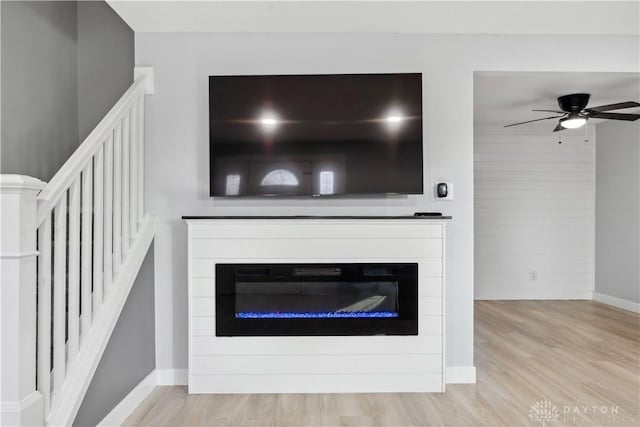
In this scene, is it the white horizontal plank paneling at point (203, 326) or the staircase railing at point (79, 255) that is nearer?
the staircase railing at point (79, 255)

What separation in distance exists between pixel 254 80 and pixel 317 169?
708mm

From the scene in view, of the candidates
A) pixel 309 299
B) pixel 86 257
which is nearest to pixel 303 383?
pixel 309 299

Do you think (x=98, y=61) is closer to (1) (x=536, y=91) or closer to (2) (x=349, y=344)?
(2) (x=349, y=344)

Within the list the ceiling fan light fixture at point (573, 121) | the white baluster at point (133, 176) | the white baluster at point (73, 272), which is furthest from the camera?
the ceiling fan light fixture at point (573, 121)

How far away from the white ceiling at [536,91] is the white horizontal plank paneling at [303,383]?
2.38 metres

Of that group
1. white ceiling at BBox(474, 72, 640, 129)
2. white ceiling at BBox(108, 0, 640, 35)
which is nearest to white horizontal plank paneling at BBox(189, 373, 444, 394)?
white ceiling at BBox(108, 0, 640, 35)

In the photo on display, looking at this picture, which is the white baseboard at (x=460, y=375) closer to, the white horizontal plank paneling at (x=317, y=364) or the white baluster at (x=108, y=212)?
the white horizontal plank paneling at (x=317, y=364)

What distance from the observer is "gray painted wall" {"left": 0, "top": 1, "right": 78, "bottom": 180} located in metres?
1.83

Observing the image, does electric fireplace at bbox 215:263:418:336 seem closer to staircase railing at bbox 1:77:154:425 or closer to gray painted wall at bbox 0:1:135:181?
staircase railing at bbox 1:77:154:425

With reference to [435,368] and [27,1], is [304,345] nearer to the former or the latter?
[435,368]

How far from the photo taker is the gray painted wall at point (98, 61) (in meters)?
2.42

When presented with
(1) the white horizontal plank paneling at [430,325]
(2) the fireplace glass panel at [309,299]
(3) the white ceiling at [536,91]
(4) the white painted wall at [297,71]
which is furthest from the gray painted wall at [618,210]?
(2) the fireplace glass panel at [309,299]

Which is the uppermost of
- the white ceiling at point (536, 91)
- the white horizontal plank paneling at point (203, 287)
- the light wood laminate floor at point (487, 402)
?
the white ceiling at point (536, 91)

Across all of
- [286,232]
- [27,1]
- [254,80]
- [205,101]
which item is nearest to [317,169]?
[286,232]
